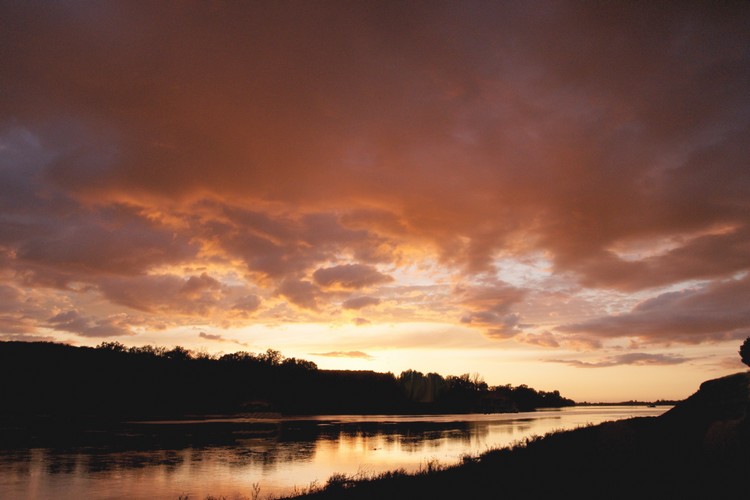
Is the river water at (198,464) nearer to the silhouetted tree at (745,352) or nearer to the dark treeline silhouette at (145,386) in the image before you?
the silhouetted tree at (745,352)

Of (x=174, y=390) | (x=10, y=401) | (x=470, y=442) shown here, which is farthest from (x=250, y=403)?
(x=470, y=442)

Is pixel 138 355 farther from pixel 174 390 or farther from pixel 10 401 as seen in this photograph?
pixel 10 401

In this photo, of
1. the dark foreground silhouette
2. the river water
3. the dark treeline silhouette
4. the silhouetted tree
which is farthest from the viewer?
the dark treeline silhouette

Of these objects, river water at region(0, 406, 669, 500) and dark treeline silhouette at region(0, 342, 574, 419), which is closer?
river water at region(0, 406, 669, 500)

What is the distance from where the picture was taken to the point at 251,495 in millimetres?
25531

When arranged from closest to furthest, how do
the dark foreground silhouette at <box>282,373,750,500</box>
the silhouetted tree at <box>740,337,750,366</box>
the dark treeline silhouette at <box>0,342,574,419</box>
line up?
the dark foreground silhouette at <box>282,373,750,500</box> < the silhouetted tree at <box>740,337,750,366</box> < the dark treeline silhouette at <box>0,342,574,419</box>

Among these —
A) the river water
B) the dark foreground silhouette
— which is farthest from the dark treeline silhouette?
the dark foreground silhouette

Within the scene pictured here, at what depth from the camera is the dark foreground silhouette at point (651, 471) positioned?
1606 centimetres

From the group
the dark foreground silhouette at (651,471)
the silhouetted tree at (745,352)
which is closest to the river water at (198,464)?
the dark foreground silhouette at (651,471)

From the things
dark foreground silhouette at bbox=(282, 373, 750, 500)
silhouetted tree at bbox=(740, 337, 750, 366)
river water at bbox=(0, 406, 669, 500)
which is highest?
silhouetted tree at bbox=(740, 337, 750, 366)

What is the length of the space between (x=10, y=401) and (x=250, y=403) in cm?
5420

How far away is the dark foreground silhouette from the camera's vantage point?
52.7 feet

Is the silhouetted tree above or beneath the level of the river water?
above

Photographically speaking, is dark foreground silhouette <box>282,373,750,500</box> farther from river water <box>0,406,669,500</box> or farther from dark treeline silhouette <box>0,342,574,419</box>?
dark treeline silhouette <box>0,342,574,419</box>
